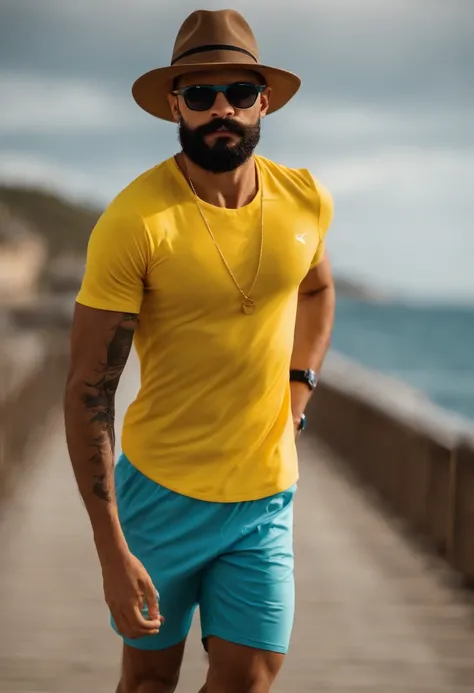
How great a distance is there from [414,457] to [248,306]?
5.60 meters

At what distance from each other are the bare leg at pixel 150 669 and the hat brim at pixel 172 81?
1433 mm

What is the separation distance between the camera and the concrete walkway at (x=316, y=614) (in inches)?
214

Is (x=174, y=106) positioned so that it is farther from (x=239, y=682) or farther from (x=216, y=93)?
(x=239, y=682)

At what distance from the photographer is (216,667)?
3.26 meters

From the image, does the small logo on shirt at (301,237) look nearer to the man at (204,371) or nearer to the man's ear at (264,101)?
the man at (204,371)

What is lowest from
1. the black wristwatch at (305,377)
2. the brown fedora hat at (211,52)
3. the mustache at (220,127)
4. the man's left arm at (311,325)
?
the black wristwatch at (305,377)

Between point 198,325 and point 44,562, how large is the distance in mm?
4950

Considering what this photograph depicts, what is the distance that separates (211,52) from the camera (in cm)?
321

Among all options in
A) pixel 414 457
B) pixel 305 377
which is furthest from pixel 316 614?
pixel 305 377

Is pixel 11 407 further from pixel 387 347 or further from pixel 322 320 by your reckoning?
pixel 387 347

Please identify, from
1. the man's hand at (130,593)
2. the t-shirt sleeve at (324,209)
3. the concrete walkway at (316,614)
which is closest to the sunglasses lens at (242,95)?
the t-shirt sleeve at (324,209)

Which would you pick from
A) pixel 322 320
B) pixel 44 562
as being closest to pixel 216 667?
pixel 322 320

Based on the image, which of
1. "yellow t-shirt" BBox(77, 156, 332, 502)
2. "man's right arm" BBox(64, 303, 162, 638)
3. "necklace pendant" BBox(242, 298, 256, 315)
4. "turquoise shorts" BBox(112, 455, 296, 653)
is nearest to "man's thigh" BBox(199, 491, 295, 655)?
"turquoise shorts" BBox(112, 455, 296, 653)

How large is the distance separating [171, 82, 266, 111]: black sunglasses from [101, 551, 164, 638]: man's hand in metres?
1.11
